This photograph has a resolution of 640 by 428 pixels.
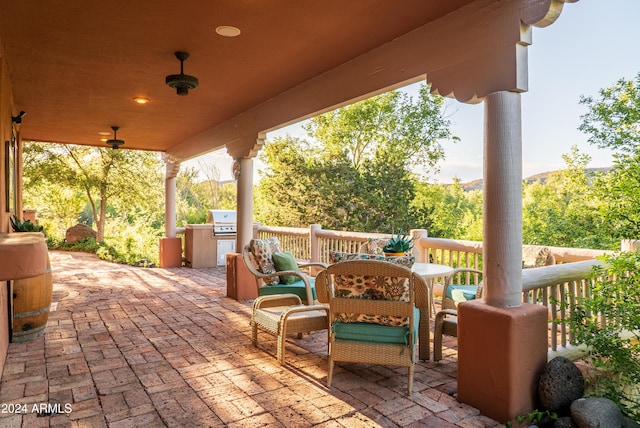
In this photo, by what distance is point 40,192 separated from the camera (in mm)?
15500

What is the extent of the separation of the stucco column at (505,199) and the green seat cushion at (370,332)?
0.65 meters

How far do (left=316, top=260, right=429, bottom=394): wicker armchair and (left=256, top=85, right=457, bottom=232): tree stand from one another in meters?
10.4

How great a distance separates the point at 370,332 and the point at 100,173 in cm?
1398

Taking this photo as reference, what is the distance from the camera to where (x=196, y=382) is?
3207 millimetres

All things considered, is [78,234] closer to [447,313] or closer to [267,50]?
[267,50]

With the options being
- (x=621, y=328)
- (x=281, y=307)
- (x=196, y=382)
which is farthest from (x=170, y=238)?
(x=621, y=328)

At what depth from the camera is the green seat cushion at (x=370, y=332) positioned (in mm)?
3029

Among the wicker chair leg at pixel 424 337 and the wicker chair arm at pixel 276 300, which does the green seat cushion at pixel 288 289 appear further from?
the wicker chair leg at pixel 424 337

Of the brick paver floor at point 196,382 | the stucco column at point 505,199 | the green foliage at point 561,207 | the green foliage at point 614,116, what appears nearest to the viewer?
the brick paver floor at point 196,382

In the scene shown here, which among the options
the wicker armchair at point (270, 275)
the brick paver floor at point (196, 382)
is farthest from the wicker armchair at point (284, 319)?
the wicker armchair at point (270, 275)

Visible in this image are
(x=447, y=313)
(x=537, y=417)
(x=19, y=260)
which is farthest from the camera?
(x=447, y=313)

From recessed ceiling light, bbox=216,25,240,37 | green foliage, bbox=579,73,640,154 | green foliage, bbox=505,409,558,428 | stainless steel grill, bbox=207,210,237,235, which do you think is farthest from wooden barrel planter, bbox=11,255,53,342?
green foliage, bbox=579,73,640,154

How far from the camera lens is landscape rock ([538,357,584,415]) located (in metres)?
2.67

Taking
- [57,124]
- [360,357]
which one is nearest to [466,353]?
[360,357]
